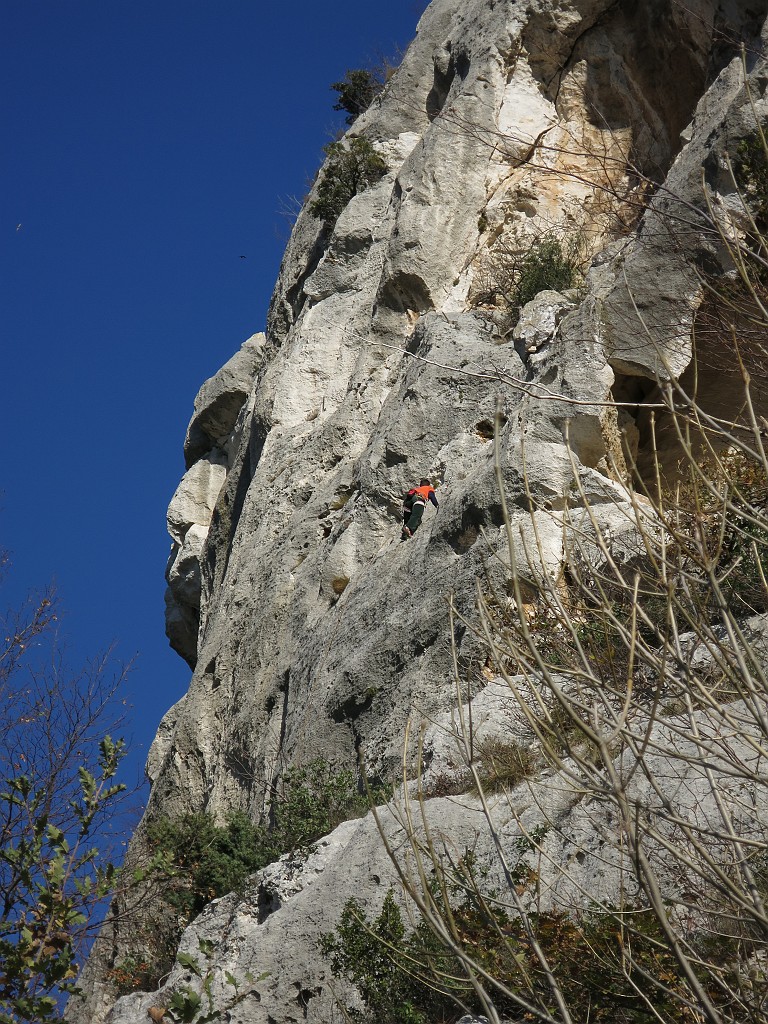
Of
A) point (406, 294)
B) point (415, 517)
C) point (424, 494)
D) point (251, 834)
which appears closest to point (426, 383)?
point (424, 494)

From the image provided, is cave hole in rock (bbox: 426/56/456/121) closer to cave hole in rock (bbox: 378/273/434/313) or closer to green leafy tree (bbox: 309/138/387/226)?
green leafy tree (bbox: 309/138/387/226)

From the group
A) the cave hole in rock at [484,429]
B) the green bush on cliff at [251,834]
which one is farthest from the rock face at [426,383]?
the green bush on cliff at [251,834]

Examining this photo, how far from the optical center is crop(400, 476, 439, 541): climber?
36.8 ft

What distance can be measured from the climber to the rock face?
196mm

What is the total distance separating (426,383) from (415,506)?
1682 mm

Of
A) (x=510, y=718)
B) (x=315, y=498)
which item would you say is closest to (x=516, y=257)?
(x=315, y=498)

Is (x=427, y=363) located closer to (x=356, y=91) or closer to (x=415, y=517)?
(x=415, y=517)

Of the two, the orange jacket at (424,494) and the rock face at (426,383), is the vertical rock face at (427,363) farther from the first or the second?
the orange jacket at (424,494)

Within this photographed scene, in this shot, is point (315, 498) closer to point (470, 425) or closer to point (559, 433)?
point (470, 425)

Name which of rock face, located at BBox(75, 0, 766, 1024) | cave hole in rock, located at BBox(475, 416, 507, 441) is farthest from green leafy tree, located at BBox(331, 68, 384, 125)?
cave hole in rock, located at BBox(475, 416, 507, 441)

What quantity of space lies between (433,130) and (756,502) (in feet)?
27.4

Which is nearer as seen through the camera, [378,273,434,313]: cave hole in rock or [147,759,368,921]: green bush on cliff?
[147,759,368,921]: green bush on cliff

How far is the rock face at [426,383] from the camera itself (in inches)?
377

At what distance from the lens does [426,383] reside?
12.3m
